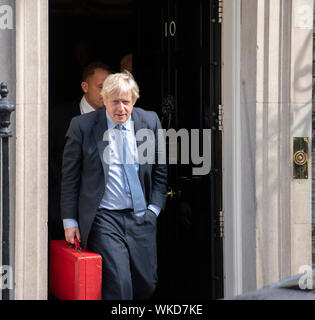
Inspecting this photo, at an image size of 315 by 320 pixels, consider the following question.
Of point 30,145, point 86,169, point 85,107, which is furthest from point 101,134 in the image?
point 85,107

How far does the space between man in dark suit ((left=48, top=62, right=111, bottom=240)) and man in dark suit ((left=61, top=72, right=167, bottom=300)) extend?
2.30 ft

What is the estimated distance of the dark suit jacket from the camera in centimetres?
620

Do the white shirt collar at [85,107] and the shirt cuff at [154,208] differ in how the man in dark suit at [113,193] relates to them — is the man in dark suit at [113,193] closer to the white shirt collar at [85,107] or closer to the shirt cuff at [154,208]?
the shirt cuff at [154,208]

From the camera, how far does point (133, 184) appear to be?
20.5 feet

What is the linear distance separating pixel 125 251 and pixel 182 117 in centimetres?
173

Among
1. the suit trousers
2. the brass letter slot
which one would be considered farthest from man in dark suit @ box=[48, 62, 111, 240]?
the brass letter slot

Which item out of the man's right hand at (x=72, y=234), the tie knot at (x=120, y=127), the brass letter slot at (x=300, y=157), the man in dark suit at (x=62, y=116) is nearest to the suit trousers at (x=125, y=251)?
the man's right hand at (x=72, y=234)

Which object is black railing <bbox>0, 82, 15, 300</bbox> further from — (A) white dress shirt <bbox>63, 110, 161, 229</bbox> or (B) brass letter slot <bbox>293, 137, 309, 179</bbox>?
(B) brass letter slot <bbox>293, 137, 309, 179</bbox>

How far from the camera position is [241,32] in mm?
6938

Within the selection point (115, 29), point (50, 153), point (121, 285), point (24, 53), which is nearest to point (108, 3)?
point (115, 29)

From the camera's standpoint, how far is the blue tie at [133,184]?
20.4 ft

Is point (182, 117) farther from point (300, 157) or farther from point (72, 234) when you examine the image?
point (72, 234)
